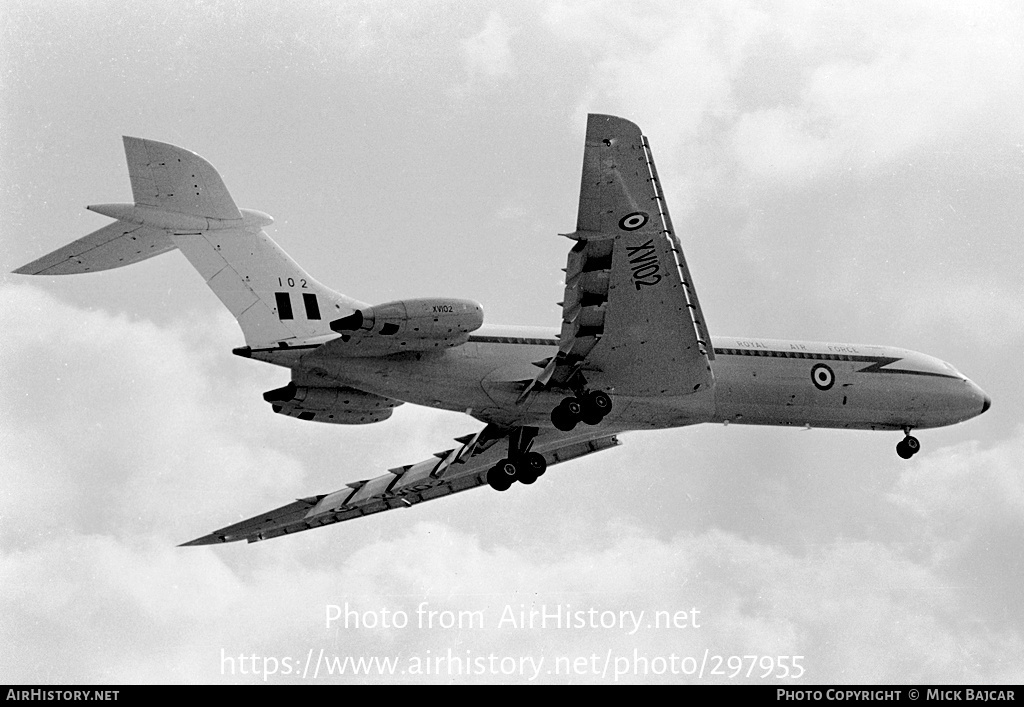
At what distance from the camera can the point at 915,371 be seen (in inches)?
1237

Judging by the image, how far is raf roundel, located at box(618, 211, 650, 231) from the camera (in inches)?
909

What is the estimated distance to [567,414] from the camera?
27047 millimetres

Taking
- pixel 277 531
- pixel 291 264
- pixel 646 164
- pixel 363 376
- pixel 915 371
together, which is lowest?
pixel 277 531

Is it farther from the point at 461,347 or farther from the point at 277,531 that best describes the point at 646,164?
the point at 277,531

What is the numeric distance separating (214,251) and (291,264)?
1644 mm

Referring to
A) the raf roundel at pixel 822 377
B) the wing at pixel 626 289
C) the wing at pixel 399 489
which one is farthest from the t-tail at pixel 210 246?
the raf roundel at pixel 822 377

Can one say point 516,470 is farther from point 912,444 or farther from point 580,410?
point 912,444

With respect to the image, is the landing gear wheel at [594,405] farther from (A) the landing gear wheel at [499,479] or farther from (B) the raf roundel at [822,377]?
(B) the raf roundel at [822,377]

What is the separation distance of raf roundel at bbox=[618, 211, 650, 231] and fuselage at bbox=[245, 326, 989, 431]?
4.65 meters

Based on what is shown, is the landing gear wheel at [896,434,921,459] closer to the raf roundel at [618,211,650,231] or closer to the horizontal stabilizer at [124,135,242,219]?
the raf roundel at [618,211,650,231]

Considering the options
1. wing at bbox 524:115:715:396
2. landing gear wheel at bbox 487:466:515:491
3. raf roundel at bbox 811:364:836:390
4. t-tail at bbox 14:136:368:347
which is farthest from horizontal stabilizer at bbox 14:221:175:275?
raf roundel at bbox 811:364:836:390

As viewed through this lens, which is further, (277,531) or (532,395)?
(277,531)

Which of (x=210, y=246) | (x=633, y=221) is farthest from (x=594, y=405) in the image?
(x=210, y=246)
